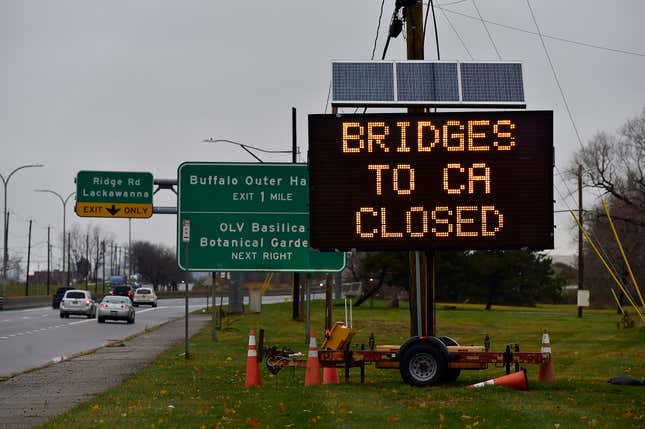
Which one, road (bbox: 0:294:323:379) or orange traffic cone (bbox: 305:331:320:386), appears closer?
orange traffic cone (bbox: 305:331:320:386)

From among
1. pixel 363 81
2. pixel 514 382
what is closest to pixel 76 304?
pixel 363 81

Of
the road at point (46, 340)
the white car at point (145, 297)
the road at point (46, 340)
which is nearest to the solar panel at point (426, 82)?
the road at point (46, 340)

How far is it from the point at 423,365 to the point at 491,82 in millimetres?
4764

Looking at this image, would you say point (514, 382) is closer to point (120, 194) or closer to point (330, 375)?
point (330, 375)

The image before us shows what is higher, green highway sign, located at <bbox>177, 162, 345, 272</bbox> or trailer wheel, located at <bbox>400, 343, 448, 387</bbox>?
green highway sign, located at <bbox>177, 162, 345, 272</bbox>

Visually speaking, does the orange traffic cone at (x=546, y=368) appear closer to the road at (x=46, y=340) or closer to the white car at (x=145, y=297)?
the road at (x=46, y=340)

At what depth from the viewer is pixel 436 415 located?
39.7 ft

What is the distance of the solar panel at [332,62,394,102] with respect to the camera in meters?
16.6

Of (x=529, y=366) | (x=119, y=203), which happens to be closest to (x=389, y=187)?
(x=529, y=366)

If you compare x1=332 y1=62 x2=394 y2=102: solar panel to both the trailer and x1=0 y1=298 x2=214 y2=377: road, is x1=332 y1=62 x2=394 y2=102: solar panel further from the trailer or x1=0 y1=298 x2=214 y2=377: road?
x1=0 y1=298 x2=214 y2=377: road

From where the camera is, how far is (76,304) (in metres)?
56.4

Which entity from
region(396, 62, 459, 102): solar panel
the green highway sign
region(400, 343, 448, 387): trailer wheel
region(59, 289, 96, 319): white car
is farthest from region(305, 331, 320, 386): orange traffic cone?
region(59, 289, 96, 319): white car

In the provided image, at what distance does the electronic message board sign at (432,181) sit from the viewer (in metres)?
15.3

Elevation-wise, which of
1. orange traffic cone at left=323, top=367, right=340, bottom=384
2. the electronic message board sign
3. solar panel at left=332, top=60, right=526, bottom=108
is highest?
solar panel at left=332, top=60, right=526, bottom=108
